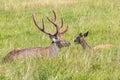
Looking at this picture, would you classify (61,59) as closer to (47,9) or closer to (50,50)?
(50,50)

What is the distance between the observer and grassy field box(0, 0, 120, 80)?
6.11m

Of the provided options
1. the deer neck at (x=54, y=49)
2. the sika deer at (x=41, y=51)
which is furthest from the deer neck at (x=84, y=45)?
the deer neck at (x=54, y=49)

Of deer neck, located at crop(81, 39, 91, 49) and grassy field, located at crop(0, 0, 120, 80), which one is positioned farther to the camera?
deer neck, located at crop(81, 39, 91, 49)

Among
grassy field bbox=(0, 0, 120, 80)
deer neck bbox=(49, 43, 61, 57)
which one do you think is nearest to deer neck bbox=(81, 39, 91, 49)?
grassy field bbox=(0, 0, 120, 80)

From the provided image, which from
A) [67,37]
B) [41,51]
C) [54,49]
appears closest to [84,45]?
[54,49]

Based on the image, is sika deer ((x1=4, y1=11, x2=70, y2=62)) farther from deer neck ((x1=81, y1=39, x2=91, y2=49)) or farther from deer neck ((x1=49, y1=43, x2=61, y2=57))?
deer neck ((x1=81, y1=39, x2=91, y2=49))

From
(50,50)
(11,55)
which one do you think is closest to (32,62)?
(11,55)

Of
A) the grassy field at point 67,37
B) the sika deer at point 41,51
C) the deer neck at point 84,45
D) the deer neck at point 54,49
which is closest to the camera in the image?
the grassy field at point 67,37

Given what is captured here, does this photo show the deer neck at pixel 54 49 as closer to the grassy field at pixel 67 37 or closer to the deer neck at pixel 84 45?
the grassy field at pixel 67 37

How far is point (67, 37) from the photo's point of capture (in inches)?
493

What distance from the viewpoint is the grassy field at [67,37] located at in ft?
20.0

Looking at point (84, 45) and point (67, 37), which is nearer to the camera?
point (84, 45)

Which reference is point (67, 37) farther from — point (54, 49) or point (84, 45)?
point (54, 49)

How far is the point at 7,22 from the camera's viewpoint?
1462cm
